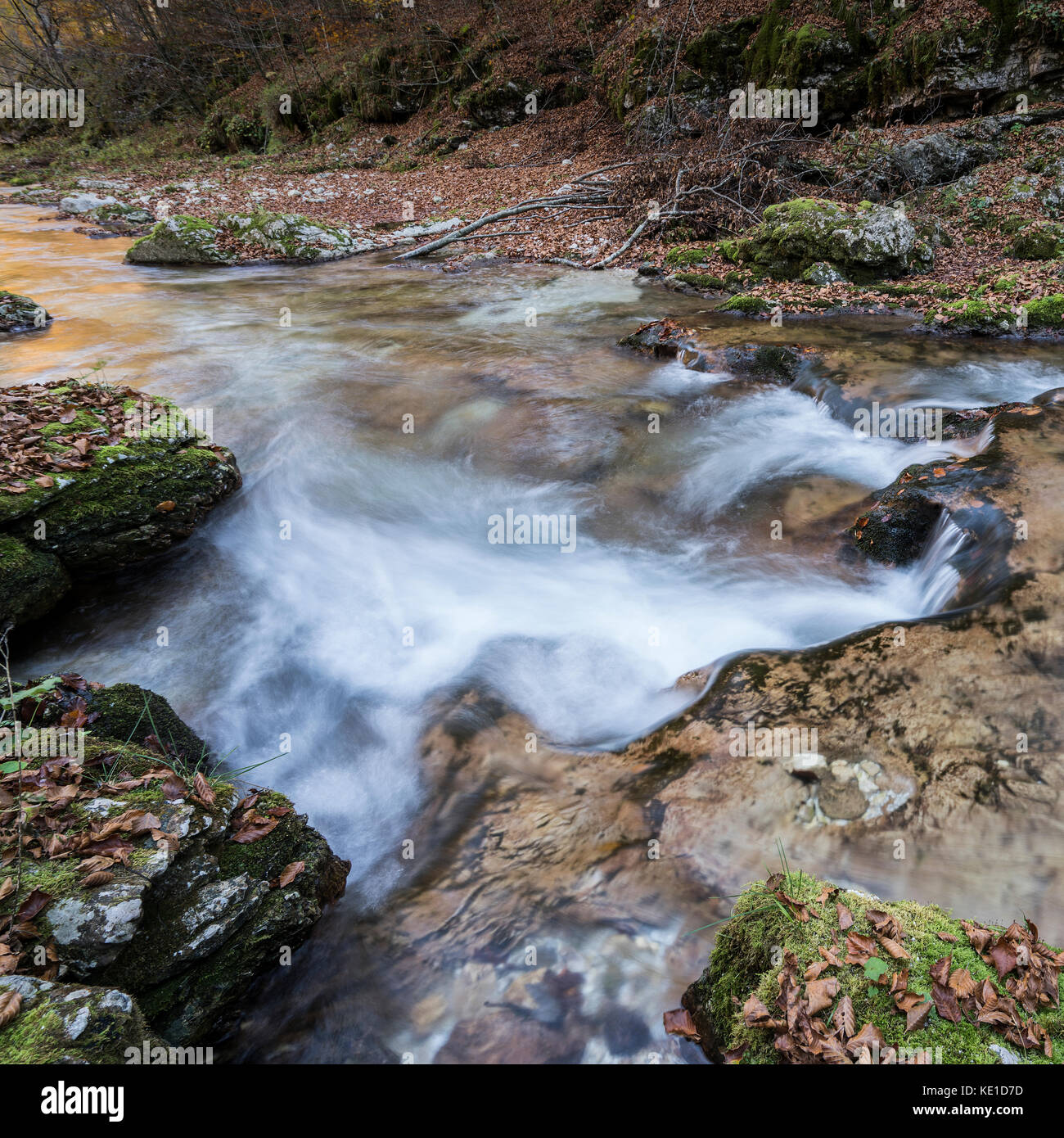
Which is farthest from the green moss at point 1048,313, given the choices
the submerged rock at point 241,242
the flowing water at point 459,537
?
the submerged rock at point 241,242

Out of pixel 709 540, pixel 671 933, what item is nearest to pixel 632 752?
pixel 671 933

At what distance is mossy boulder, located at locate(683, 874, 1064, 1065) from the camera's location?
7.16 ft

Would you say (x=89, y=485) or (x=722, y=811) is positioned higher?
(x=89, y=485)

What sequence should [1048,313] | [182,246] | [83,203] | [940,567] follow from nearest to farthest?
[940,567], [1048,313], [182,246], [83,203]

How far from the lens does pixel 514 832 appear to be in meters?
3.85

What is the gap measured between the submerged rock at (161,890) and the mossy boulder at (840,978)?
6.57ft

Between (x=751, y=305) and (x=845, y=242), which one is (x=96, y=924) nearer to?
(x=751, y=305)

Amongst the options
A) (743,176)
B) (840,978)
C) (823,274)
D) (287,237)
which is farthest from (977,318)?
(287,237)

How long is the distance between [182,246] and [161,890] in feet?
52.1

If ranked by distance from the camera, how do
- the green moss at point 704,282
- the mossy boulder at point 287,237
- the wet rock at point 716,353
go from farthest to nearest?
the mossy boulder at point 287,237 < the green moss at point 704,282 < the wet rock at point 716,353

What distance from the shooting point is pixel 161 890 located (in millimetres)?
2875

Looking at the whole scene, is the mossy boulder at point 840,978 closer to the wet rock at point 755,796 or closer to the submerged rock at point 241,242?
the wet rock at point 755,796

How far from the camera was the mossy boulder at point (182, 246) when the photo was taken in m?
14.7

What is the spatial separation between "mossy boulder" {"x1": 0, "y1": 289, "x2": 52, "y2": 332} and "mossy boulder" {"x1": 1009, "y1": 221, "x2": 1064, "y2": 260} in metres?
16.2
